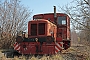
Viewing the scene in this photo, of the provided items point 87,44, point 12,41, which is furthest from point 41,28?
point 12,41

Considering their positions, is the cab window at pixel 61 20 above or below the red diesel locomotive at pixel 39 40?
above

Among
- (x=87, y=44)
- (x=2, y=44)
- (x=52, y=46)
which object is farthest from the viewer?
(x=2, y=44)

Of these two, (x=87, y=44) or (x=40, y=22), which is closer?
(x=87, y=44)

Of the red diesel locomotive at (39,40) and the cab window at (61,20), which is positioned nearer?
the red diesel locomotive at (39,40)

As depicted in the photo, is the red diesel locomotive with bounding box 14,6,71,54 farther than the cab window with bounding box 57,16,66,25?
No

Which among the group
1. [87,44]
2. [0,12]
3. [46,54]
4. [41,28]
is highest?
[0,12]

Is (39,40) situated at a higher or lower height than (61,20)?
lower

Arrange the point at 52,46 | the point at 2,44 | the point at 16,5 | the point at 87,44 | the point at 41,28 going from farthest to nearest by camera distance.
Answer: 1. the point at 16,5
2. the point at 2,44
3. the point at 41,28
4. the point at 52,46
5. the point at 87,44

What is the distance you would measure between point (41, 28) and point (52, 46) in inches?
66.4

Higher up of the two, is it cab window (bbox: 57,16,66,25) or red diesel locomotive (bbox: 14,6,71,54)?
cab window (bbox: 57,16,66,25)

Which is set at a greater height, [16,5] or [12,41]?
[16,5]

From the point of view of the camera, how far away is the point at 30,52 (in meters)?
12.6

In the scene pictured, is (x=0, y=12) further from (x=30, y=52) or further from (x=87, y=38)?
(x=87, y=38)

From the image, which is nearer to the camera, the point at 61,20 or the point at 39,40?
the point at 39,40
